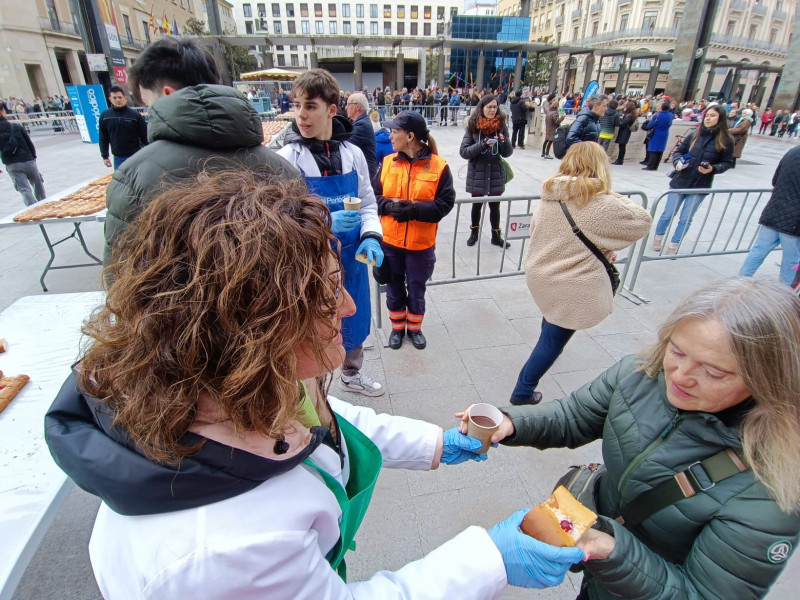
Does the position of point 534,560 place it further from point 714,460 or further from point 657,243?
point 657,243

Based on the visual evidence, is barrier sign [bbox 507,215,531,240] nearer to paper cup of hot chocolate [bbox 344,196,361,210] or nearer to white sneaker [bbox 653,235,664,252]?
paper cup of hot chocolate [bbox 344,196,361,210]

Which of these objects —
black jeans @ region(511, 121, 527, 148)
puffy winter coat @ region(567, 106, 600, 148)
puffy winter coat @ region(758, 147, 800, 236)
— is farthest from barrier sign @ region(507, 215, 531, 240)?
black jeans @ region(511, 121, 527, 148)

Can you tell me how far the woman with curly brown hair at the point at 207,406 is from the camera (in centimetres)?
66

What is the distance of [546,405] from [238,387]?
1.31m

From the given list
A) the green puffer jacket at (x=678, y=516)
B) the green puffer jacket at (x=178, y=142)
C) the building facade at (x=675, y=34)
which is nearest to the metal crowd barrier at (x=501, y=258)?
the green puffer jacket at (x=178, y=142)

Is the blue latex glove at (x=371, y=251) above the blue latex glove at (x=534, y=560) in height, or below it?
above

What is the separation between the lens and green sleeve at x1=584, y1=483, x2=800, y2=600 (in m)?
0.99

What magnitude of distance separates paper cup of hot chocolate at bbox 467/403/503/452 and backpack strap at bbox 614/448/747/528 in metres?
0.48

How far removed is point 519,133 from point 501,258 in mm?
11233

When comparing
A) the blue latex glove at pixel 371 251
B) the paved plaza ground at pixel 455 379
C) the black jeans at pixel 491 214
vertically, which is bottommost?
the paved plaza ground at pixel 455 379

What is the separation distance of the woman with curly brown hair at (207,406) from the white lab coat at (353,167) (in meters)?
1.93

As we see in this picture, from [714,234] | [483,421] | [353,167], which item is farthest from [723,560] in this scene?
[714,234]

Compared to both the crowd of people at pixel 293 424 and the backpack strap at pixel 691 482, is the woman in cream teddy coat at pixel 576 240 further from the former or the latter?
the backpack strap at pixel 691 482

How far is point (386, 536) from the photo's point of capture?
222 cm
